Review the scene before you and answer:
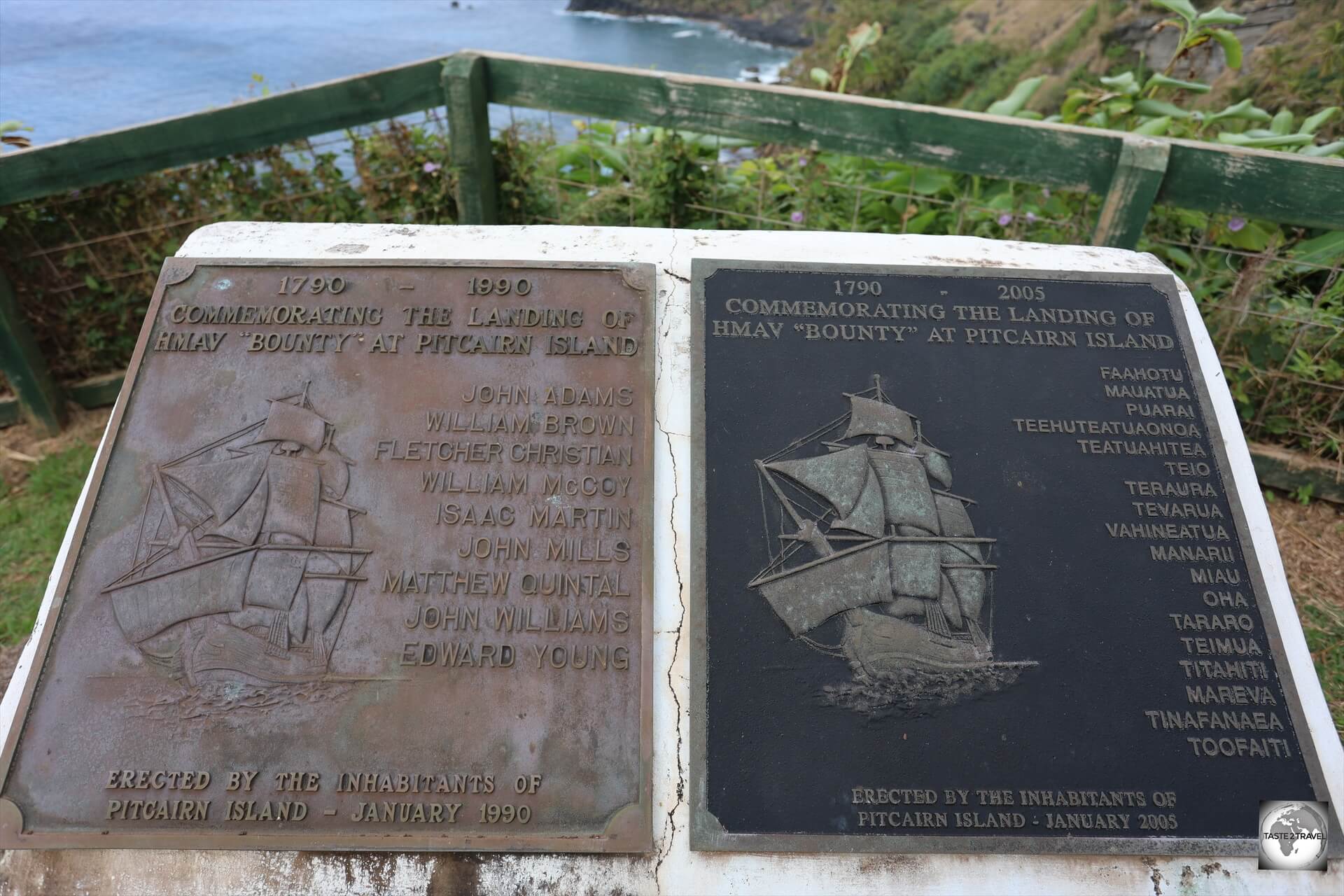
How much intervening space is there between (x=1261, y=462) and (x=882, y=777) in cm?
315

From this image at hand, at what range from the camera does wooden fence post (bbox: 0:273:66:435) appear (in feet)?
13.0

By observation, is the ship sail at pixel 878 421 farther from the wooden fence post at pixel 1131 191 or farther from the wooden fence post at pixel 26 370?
the wooden fence post at pixel 26 370

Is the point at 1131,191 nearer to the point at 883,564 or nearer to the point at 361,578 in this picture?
the point at 883,564

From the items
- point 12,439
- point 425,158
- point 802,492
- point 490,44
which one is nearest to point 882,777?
point 802,492

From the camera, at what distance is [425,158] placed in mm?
4391

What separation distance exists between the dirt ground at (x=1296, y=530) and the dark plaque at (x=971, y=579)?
1553 millimetres

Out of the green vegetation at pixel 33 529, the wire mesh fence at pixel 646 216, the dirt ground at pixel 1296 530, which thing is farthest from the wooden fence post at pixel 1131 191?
the green vegetation at pixel 33 529

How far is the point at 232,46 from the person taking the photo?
5105 millimetres

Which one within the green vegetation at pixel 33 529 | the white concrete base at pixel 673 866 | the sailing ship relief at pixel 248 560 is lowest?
the green vegetation at pixel 33 529

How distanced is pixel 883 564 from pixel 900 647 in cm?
24

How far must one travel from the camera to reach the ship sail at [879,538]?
2230 millimetres

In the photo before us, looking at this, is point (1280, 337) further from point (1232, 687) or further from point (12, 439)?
point (12, 439)

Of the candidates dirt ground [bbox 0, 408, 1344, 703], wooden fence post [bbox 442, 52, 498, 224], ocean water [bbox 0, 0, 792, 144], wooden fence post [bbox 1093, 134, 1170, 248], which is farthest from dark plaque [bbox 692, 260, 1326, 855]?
ocean water [bbox 0, 0, 792, 144]

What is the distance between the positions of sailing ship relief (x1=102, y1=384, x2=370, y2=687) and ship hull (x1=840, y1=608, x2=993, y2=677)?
144 centimetres
